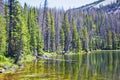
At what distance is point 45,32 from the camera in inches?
4412

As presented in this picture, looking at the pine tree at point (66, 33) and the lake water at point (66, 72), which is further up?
the pine tree at point (66, 33)

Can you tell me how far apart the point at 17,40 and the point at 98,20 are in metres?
140

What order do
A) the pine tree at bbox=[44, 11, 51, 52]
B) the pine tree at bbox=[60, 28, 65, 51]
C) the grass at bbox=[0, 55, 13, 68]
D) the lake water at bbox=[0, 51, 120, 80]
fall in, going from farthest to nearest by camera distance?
the pine tree at bbox=[60, 28, 65, 51], the pine tree at bbox=[44, 11, 51, 52], the grass at bbox=[0, 55, 13, 68], the lake water at bbox=[0, 51, 120, 80]

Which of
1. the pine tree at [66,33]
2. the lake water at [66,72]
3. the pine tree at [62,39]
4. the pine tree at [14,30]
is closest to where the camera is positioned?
the lake water at [66,72]

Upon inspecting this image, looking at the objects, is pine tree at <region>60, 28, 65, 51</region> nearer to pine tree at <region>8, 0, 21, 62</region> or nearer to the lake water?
the lake water

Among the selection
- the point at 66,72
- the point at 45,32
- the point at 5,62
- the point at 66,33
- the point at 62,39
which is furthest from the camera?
the point at 66,33

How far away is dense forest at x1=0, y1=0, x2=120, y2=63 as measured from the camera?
60781mm

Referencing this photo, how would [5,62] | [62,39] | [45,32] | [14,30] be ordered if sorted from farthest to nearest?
[62,39], [45,32], [14,30], [5,62]

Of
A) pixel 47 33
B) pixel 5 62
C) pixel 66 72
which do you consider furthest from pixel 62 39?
pixel 66 72

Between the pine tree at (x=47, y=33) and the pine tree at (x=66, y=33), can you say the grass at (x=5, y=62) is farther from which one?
the pine tree at (x=66, y=33)

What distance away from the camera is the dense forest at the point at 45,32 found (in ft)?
199

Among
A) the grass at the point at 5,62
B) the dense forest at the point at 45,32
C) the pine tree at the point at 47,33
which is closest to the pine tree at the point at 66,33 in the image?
the dense forest at the point at 45,32

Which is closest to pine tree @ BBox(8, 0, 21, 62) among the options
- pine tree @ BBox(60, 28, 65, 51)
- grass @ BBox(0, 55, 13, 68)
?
grass @ BBox(0, 55, 13, 68)

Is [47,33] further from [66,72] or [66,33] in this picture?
[66,72]
